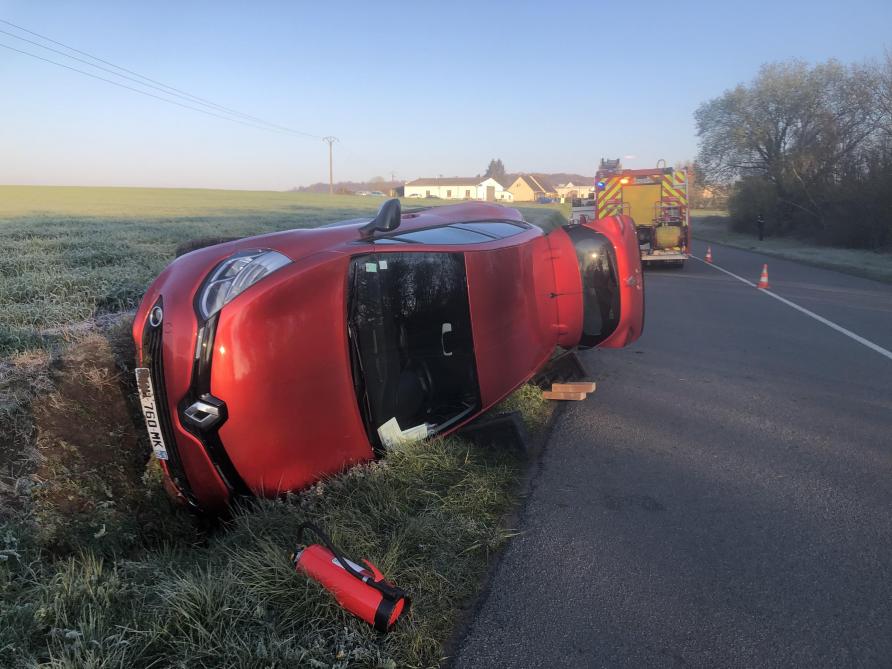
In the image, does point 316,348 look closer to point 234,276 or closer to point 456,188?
point 234,276

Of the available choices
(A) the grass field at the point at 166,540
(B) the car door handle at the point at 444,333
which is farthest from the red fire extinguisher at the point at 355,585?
(B) the car door handle at the point at 444,333

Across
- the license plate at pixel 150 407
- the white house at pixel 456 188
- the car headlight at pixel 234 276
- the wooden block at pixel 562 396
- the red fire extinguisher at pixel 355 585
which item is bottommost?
the wooden block at pixel 562 396

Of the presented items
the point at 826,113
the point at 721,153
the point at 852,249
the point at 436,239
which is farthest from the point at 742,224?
the point at 436,239

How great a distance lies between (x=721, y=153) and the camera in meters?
40.4

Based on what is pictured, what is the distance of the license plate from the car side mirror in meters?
1.47

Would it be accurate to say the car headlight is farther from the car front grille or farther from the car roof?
the car front grille

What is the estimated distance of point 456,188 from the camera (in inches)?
4405

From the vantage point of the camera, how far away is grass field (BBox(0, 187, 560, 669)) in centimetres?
236

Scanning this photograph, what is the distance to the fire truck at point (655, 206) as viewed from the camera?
61.1ft

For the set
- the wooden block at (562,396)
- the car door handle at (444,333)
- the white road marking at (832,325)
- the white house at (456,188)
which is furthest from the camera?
the white house at (456,188)

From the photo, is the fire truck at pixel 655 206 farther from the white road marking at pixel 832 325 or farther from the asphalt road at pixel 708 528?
the asphalt road at pixel 708 528

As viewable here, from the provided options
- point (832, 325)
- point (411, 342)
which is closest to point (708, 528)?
point (411, 342)

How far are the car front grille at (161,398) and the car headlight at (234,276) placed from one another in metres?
0.27

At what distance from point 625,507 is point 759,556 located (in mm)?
778
